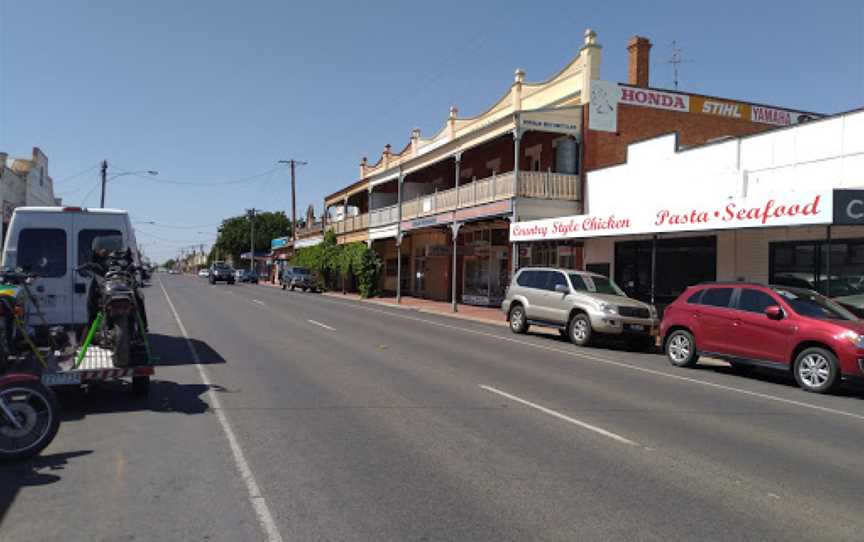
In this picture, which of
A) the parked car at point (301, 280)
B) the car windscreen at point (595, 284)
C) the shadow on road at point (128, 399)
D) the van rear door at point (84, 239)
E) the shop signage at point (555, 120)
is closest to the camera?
the shadow on road at point (128, 399)

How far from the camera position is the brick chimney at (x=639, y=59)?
26578mm

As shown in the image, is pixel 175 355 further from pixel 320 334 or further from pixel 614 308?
pixel 614 308

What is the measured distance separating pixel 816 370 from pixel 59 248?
11490 mm

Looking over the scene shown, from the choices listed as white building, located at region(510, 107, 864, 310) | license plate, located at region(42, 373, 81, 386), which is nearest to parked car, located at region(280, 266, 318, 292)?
white building, located at region(510, 107, 864, 310)

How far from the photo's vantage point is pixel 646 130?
2592 centimetres

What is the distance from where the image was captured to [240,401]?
27.5 ft

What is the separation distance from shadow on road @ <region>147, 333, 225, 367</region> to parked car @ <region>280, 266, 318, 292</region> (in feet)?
108

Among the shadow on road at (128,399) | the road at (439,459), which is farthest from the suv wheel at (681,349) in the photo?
the shadow on road at (128,399)

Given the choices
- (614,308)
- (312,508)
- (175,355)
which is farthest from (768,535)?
(614,308)

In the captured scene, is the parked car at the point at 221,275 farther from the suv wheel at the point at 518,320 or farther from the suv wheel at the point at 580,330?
the suv wheel at the point at 580,330

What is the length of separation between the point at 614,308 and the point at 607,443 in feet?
30.8

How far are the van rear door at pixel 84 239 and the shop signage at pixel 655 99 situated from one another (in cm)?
1983

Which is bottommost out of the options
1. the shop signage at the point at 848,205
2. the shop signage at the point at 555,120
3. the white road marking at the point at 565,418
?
the white road marking at the point at 565,418

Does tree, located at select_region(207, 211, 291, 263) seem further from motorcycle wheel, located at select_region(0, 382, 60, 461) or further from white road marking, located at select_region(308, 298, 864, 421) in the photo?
motorcycle wheel, located at select_region(0, 382, 60, 461)
